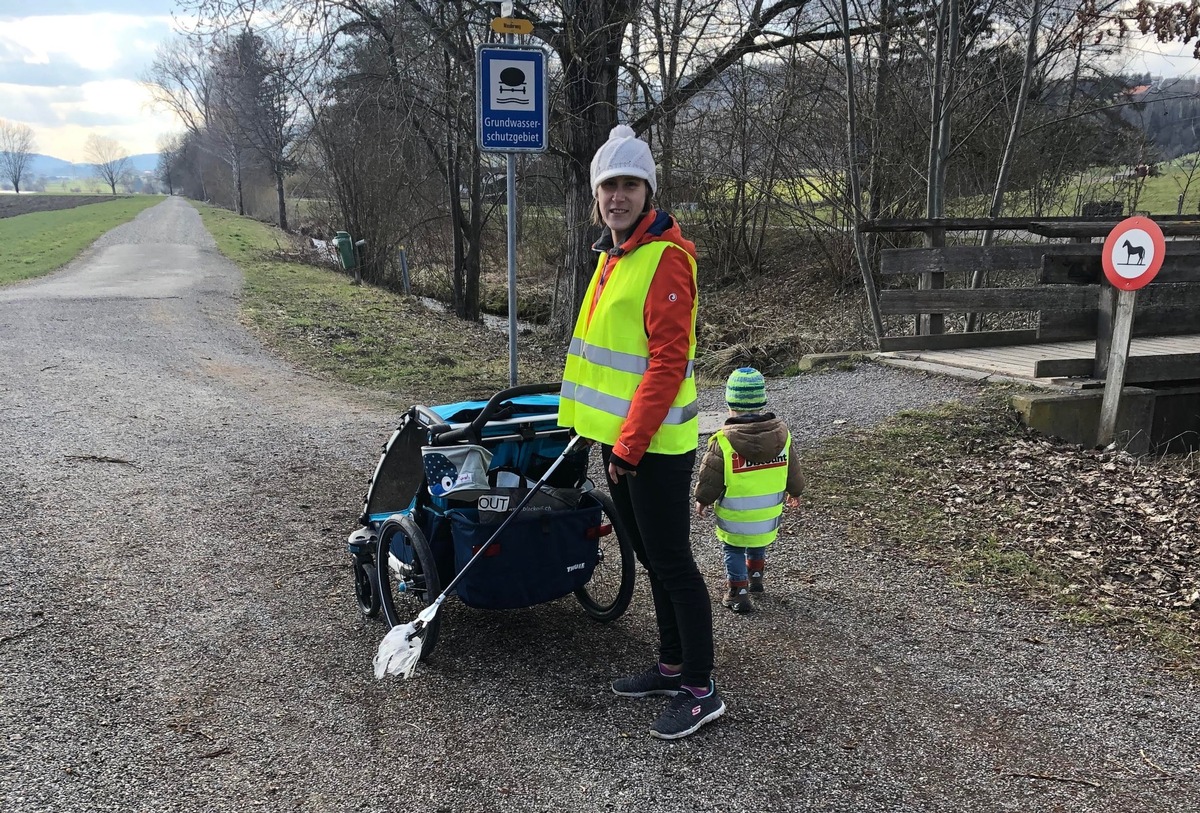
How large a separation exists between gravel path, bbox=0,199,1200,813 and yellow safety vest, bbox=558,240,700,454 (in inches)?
42.9

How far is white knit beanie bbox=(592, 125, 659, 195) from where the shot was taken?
296 cm

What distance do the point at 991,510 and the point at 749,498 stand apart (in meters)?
2.24

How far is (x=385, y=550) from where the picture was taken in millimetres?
3770

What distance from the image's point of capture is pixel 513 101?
695 centimetres

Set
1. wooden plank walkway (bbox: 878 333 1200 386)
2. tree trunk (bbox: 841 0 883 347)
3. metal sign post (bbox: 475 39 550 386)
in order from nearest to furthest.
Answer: metal sign post (bbox: 475 39 550 386) < wooden plank walkway (bbox: 878 333 1200 386) < tree trunk (bbox: 841 0 883 347)

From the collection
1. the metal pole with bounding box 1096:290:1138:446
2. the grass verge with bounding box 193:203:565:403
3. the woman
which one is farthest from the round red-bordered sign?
the grass verge with bounding box 193:203:565:403

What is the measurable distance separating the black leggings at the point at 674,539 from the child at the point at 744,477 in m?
0.88

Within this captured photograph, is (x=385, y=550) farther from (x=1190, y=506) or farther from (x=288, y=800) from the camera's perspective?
(x=1190, y=506)

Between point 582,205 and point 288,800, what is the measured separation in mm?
10352

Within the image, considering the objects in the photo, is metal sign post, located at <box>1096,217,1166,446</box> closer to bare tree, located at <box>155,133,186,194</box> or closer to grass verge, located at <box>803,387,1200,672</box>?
grass verge, located at <box>803,387,1200,672</box>

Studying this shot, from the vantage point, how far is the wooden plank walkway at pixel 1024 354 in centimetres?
809

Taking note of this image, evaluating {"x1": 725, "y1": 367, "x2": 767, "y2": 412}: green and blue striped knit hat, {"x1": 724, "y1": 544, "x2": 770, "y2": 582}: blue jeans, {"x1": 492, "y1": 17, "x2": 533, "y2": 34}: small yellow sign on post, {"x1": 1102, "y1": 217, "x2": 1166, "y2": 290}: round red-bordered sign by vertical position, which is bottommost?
{"x1": 724, "y1": 544, "x2": 770, "y2": 582}: blue jeans

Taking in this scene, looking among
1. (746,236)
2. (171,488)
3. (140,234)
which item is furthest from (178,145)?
(171,488)

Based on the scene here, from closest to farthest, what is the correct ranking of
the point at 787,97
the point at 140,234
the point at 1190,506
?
1. the point at 1190,506
2. the point at 787,97
3. the point at 140,234
